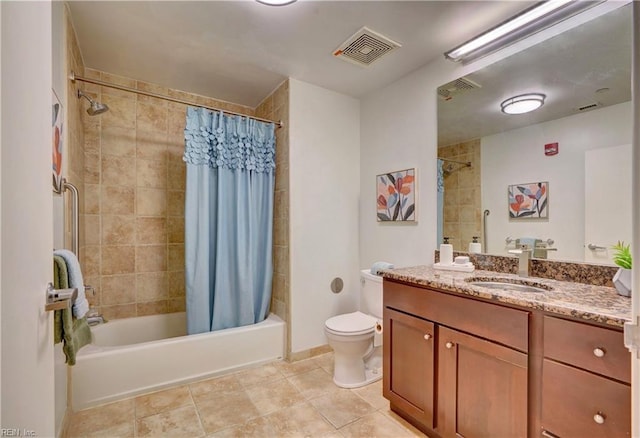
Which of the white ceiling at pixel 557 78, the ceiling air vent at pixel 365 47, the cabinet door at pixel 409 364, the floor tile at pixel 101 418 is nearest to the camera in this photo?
the white ceiling at pixel 557 78

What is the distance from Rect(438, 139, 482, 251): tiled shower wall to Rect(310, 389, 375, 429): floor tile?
4.06 ft

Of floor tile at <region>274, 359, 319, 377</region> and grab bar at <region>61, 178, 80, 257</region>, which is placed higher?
grab bar at <region>61, 178, 80, 257</region>

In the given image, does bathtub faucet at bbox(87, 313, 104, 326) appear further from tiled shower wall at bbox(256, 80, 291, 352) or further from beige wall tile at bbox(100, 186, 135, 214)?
tiled shower wall at bbox(256, 80, 291, 352)

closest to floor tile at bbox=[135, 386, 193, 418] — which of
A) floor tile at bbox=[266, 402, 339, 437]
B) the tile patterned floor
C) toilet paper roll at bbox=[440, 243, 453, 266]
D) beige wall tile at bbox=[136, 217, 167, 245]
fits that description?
the tile patterned floor

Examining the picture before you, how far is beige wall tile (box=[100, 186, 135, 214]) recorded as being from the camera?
247 centimetres

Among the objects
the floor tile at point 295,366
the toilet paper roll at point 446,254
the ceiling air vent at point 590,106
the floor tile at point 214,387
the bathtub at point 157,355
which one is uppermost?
the ceiling air vent at point 590,106

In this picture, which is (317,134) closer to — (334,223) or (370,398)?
(334,223)

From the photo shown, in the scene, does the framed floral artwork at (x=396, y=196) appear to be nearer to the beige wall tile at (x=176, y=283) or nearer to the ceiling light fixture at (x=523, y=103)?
the ceiling light fixture at (x=523, y=103)

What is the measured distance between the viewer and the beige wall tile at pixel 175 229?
9.07ft

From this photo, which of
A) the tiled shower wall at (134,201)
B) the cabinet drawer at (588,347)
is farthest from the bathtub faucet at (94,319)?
the cabinet drawer at (588,347)

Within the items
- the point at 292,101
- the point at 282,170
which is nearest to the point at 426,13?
the point at 292,101

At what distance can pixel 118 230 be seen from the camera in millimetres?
2527

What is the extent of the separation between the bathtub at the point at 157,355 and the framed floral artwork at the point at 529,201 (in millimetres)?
1956

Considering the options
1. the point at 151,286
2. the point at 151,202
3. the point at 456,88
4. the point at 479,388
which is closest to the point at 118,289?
the point at 151,286
